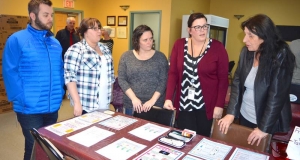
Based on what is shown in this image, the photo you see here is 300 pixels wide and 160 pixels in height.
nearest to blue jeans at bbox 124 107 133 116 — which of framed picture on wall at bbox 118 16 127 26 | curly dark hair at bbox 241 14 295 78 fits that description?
curly dark hair at bbox 241 14 295 78

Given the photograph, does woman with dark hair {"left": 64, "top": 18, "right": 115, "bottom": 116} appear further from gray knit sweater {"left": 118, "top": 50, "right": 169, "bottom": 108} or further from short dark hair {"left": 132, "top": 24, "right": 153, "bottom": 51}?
short dark hair {"left": 132, "top": 24, "right": 153, "bottom": 51}

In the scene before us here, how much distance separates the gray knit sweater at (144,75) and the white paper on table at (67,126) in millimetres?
505

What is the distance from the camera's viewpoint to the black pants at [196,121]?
1846 mm

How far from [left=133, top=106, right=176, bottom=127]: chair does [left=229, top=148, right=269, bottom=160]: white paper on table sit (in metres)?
0.61

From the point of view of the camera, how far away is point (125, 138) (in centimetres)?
139

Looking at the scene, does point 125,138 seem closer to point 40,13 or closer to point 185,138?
point 185,138

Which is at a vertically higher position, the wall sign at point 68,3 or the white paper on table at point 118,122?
the wall sign at point 68,3

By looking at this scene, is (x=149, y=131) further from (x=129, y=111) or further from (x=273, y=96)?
(x=273, y=96)

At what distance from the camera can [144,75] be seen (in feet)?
6.45

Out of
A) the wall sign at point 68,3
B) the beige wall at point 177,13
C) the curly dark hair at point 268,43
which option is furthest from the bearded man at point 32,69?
the wall sign at point 68,3

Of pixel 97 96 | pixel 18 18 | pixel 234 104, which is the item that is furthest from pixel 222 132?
pixel 18 18

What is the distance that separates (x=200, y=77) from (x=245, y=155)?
0.70 meters

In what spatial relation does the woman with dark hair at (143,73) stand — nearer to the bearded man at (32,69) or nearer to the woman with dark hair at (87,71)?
the woman with dark hair at (87,71)

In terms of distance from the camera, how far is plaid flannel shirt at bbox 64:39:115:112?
178 cm
